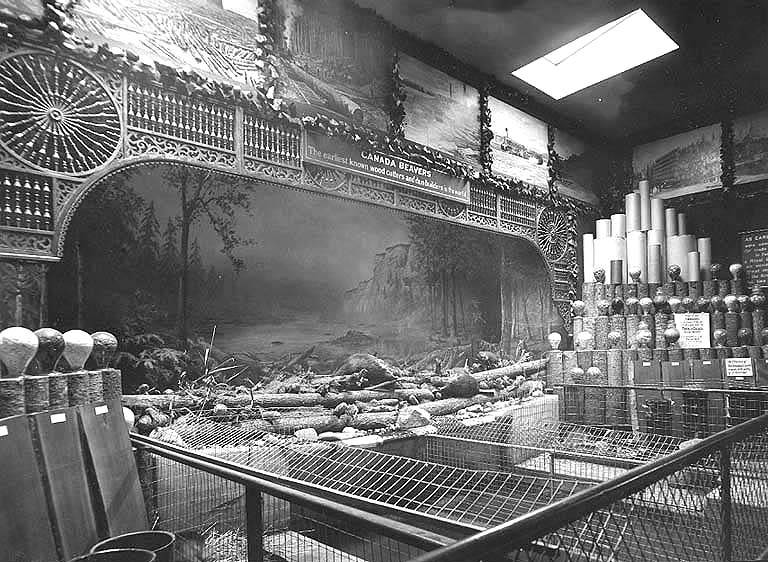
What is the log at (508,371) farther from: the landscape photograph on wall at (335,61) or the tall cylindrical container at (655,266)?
the landscape photograph on wall at (335,61)

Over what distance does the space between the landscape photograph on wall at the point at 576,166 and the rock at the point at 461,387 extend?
370 centimetres

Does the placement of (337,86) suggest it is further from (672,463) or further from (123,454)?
(672,463)

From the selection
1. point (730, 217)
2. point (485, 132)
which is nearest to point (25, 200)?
point (485, 132)

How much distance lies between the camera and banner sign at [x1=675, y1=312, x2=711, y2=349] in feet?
23.4

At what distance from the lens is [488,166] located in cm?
778

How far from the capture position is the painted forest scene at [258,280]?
14.2 feet

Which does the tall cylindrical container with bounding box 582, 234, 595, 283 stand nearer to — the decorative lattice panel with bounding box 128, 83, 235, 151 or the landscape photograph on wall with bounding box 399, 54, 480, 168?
the landscape photograph on wall with bounding box 399, 54, 480, 168

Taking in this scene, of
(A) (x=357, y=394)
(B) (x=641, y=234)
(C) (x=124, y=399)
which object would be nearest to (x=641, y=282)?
(B) (x=641, y=234)

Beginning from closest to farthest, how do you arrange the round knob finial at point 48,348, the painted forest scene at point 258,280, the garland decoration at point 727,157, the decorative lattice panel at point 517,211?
1. the round knob finial at point 48,348
2. the painted forest scene at point 258,280
3. the decorative lattice panel at point 517,211
4. the garland decoration at point 727,157

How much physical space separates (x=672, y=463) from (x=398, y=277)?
473 cm

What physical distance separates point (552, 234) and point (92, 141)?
21.3ft

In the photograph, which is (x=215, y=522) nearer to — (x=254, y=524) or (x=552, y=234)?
(x=254, y=524)

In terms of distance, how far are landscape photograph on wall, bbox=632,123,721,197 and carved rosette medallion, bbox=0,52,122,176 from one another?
8680mm

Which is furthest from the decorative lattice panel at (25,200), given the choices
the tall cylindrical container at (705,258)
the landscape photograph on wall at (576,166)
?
the tall cylindrical container at (705,258)
